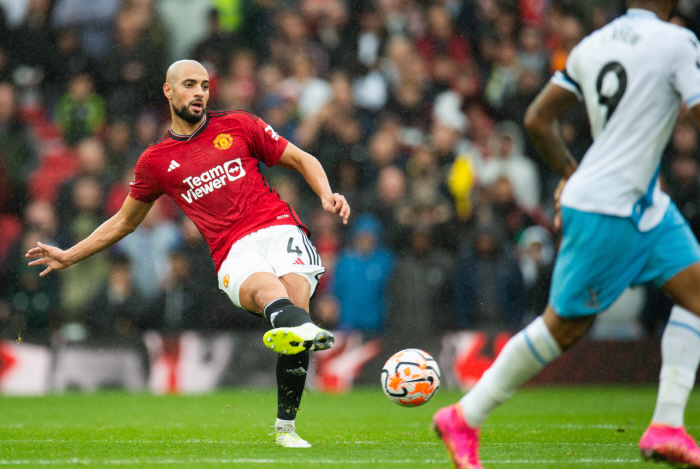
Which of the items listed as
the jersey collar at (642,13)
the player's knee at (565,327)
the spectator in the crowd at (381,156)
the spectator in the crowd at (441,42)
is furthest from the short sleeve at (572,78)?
the spectator in the crowd at (441,42)

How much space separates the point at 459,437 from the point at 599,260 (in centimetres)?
111

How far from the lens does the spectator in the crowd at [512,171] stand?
1306 centimetres

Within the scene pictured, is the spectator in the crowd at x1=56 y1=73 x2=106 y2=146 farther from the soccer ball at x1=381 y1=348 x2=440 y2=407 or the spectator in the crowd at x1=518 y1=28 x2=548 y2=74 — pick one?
the soccer ball at x1=381 y1=348 x2=440 y2=407

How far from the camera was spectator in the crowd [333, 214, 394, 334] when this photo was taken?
485 inches

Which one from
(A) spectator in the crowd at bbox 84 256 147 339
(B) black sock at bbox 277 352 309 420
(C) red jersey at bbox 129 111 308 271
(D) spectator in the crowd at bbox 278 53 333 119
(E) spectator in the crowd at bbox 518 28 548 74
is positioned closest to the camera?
(B) black sock at bbox 277 352 309 420

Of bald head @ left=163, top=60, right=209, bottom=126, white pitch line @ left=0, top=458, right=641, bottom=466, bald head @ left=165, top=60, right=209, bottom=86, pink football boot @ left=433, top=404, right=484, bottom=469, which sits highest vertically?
bald head @ left=165, top=60, right=209, bottom=86

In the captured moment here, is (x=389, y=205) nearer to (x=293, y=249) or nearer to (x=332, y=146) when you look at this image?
(x=332, y=146)

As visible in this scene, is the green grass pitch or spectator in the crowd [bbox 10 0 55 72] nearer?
the green grass pitch

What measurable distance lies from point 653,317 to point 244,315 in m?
5.45

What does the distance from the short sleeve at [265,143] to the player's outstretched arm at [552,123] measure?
236 centimetres

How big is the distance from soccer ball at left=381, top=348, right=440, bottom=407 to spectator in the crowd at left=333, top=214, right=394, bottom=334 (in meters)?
5.52

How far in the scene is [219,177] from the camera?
6668 millimetres

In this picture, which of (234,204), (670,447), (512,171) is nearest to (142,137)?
(512,171)

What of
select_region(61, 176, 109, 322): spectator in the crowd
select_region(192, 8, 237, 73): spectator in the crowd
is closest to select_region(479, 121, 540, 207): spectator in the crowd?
select_region(192, 8, 237, 73): spectator in the crowd
